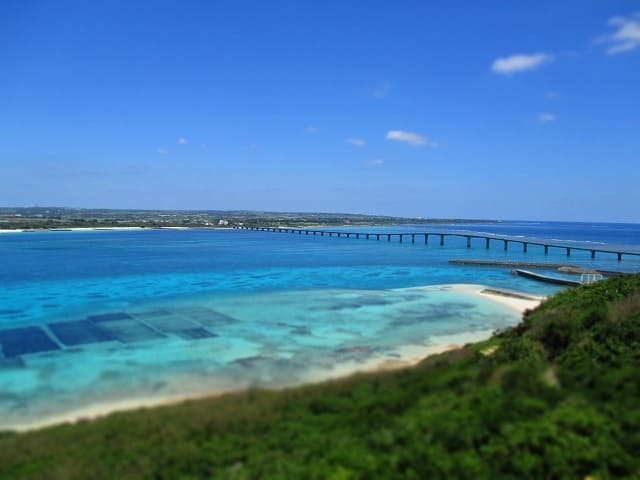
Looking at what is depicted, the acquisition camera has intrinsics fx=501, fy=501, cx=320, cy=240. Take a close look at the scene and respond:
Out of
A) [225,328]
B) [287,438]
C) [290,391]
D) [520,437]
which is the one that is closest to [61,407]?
[290,391]

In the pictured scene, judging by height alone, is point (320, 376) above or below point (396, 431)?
below

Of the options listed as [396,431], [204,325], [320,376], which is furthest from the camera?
[204,325]

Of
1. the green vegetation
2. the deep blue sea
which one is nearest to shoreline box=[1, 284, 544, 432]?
the deep blue sea

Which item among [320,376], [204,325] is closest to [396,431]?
[320,376]

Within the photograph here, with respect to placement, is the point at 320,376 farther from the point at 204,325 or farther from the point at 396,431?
the point at 204,325

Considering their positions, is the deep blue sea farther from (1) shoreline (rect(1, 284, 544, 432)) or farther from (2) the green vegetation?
(2) the green vegetation

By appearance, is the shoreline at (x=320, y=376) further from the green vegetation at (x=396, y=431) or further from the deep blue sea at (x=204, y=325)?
the green vegetation at (x=396, y=431)

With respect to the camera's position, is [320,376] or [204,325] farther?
[204,325]
